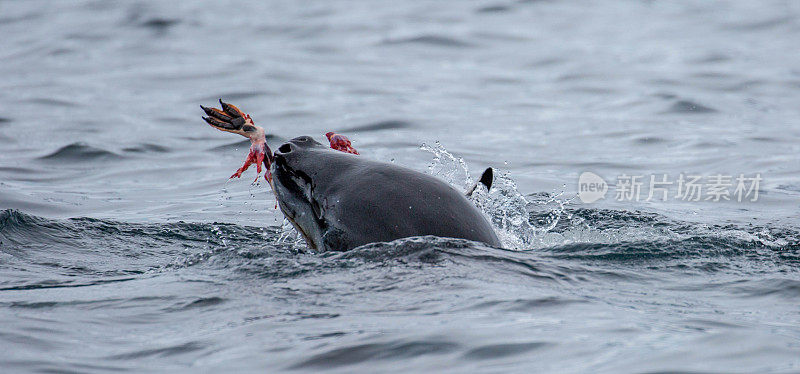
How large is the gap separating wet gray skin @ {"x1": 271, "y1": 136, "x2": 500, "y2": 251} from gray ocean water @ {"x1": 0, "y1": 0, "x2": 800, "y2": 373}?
11cm

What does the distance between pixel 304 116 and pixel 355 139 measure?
1660 millimetres

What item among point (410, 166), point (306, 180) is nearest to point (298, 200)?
point (306, 180)

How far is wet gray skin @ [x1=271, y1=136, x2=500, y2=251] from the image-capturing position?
17.0 ft

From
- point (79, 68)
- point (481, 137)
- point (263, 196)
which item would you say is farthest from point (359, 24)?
point (263, 196)

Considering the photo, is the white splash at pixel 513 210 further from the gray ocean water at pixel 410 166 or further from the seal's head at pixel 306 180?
the seal's head at pixel 306 180

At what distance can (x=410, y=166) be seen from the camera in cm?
1059

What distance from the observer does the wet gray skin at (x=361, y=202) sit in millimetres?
5195

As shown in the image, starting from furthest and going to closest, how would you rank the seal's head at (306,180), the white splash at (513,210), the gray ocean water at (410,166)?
the white splash at (513,210), the seal's head at (306,180), the gray ocean water at (410,166)

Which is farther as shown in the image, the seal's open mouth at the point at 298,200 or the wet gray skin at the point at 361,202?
the seal's open mouth at the point at 298,200

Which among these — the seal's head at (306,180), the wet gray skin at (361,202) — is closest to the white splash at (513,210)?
the wet gray skin at (361,202)

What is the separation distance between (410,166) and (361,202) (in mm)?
5355

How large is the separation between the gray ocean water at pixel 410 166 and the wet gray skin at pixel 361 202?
11cm

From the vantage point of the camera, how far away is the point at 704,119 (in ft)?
42.5

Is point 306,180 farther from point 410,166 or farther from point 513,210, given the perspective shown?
point 410,166
